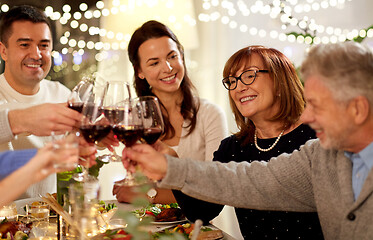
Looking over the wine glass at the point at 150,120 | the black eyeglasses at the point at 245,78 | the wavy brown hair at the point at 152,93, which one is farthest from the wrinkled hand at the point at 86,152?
the wavy brown hair at the point at 152,93

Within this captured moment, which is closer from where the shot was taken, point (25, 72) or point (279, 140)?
point (279, 140)

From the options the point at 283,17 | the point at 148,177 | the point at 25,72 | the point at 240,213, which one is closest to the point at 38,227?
the point at 148,177

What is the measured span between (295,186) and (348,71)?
0.54 m

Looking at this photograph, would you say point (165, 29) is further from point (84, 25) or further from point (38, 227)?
point (84, 25)

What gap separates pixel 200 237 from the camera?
162 cm

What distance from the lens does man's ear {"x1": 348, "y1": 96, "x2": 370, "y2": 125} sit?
4.26 feet

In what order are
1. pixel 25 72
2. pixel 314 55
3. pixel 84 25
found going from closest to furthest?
pixel 314 55, pixel 25 72, pixel 84 25

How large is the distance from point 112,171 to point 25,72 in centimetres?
165

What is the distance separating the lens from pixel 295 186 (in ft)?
5.36

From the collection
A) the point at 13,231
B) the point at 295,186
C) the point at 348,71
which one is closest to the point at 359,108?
the point at 348,71

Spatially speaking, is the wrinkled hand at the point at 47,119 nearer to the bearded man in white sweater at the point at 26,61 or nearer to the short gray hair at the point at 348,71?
the short gray hair at the point at 348,71

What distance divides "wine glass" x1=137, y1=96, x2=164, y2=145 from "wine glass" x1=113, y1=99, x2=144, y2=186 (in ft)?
0.08

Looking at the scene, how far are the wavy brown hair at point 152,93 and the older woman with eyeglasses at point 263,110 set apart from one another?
639 millimetres

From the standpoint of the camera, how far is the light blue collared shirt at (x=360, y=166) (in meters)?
1.37
